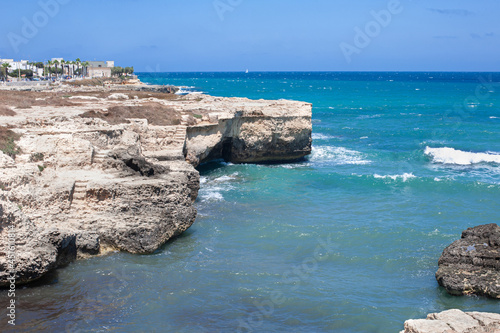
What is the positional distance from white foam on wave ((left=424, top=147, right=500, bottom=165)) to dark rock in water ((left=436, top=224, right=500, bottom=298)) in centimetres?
1877

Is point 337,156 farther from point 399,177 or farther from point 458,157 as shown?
point 458,157

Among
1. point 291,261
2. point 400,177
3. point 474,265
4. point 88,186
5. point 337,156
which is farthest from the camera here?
point 337,156

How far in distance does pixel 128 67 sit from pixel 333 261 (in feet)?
405

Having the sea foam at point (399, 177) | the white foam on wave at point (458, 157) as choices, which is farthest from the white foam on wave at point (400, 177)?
the white foam on wave at point (458, 157)

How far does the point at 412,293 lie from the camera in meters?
14.8

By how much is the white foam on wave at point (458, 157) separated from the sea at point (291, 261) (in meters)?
1.21

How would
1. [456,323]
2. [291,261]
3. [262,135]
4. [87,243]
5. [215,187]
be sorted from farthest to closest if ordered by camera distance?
[262,135] → [215,187] → [291,261] → [87,243] → [456,323]

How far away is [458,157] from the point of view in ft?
115

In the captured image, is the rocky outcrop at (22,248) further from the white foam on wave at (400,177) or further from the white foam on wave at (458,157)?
the white foam on wave at (458,157)

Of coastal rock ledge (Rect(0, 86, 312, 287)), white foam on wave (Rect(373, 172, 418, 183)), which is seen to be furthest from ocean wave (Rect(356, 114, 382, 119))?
coastal rock ledge (Rect(0, 86, 312, 287))

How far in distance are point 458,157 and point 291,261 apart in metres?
22.7

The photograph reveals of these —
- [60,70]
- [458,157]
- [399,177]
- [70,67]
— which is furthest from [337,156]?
[70,67]

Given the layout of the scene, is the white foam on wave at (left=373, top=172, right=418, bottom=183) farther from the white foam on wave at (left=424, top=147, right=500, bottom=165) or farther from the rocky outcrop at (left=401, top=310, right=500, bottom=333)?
the rocky outcrop at (left=401, top=310, right=500, bottom=333)


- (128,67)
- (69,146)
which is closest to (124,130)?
(69,146)
